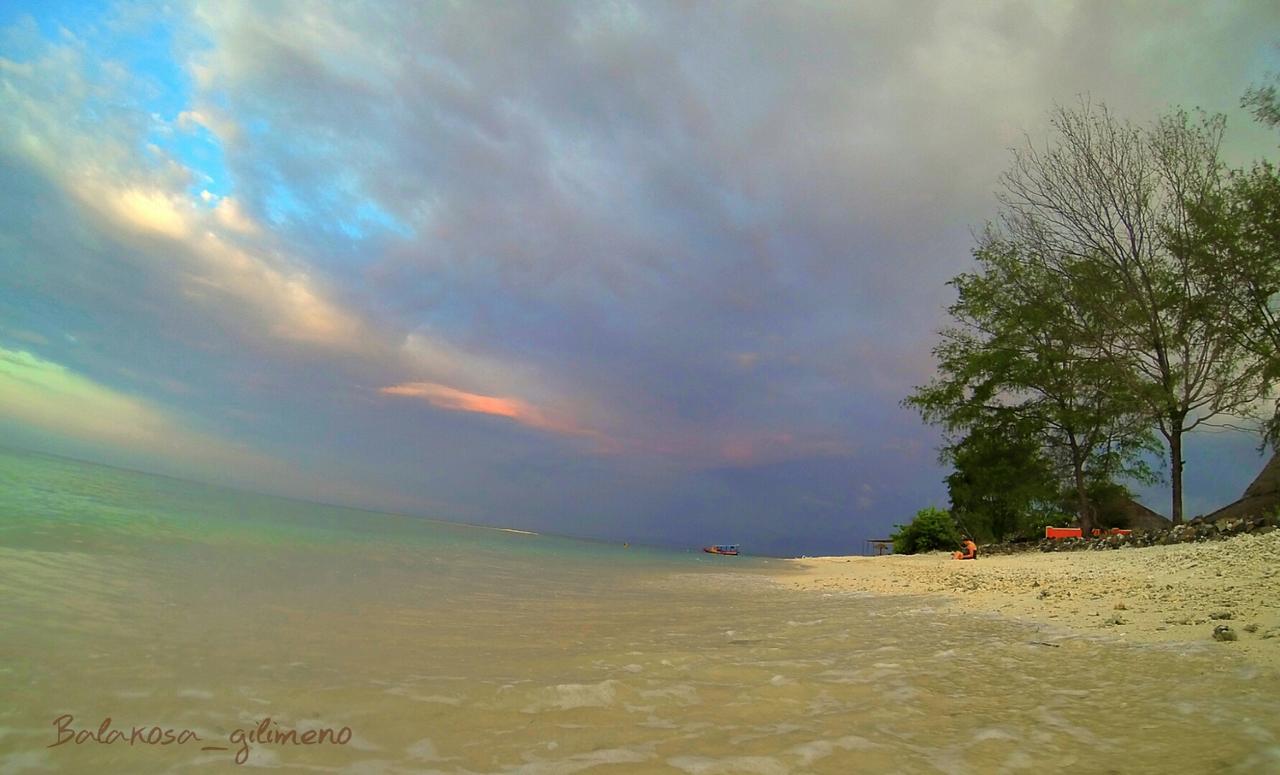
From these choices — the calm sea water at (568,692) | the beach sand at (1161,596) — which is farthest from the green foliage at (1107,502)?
the calm sea water at (568,692)

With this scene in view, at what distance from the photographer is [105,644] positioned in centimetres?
391

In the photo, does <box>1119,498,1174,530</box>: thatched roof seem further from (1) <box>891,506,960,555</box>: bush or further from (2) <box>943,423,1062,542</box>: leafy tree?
(1) <box>891,506,960,555</box>: bush

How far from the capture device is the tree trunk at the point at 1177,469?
664 inches

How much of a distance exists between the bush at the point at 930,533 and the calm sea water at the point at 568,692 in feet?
109

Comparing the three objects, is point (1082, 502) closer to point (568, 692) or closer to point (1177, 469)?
point (1177, 469)

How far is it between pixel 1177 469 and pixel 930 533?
20.8 meters

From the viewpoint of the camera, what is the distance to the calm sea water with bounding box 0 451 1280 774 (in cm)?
241

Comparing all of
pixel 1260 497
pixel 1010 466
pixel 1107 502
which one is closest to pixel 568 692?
pixel 1260 497

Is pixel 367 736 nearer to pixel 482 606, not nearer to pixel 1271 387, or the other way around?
pixel 482 606

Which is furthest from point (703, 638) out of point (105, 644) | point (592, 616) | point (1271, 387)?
point (1271, 387)

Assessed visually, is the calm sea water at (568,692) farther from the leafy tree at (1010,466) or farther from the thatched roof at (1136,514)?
the thatched roof at (1136,514)

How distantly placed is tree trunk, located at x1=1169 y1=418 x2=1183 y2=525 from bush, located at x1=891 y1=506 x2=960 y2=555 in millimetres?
17813

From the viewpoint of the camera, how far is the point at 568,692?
11.2ft

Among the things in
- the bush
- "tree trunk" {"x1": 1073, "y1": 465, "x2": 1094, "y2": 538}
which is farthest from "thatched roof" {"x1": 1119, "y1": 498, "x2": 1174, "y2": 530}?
the bush
